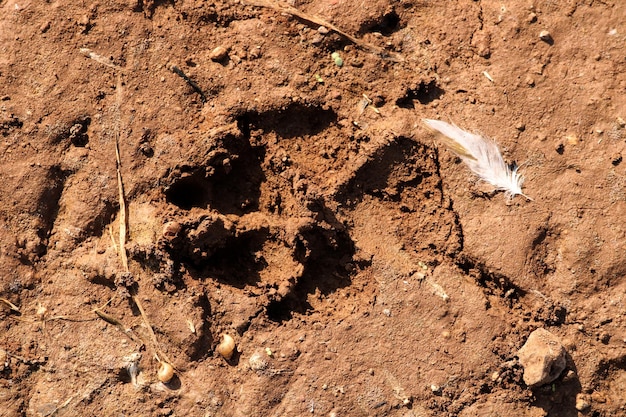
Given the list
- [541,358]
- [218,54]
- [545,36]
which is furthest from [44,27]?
[541,358]

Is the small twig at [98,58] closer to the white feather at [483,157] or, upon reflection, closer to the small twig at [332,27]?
the small twig at [332,27]

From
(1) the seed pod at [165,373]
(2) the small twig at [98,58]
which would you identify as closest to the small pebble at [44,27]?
(2) the small twig at [98,58]

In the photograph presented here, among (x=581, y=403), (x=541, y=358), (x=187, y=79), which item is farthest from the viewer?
(x=187, y=79)

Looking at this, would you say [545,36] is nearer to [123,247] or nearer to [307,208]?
[307,208]

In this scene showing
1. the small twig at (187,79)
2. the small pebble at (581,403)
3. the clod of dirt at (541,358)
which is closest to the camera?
the clod of dirt at (541,358)

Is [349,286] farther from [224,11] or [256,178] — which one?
[224,11]

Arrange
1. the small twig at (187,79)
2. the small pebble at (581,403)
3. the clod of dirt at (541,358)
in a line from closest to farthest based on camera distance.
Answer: the clod of dirt at (541,358) < the small pebble at (581,403) < the small twig at (187,79)
